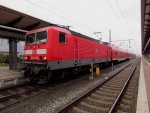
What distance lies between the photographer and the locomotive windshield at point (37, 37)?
33.3 feet

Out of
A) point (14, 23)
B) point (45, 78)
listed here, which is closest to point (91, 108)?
point (45, 78)

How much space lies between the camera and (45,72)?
31.6ft

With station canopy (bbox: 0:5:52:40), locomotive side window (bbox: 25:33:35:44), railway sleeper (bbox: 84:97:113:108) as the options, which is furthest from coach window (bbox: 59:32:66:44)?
railway sleeper (bbox: 84:97:113:108)

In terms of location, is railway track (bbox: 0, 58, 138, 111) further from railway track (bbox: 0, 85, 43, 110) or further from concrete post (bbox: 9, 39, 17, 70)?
concrete post (bbox: 9, 39, 17, 70)

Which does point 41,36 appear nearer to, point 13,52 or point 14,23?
point 14,23

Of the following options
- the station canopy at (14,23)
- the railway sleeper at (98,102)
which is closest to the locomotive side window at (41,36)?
the station canopy at (14,23)

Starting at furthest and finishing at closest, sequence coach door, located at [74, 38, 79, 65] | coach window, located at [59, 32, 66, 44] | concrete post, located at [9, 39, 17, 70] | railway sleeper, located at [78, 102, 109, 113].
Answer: concrete post, located at [9, 39, 17, 70] < coach door, located at [74, 38, 79, 65] < coach window, located at [59, 32, 66, 44] < railway sleeper, located at [78, 102, 109, 113]

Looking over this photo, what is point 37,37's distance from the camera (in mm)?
10617

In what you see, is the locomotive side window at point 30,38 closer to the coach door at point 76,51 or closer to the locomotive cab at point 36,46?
the locomotive cab at point 36,46

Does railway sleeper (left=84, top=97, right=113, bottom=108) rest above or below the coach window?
below

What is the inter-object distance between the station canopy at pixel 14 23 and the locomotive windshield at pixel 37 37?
1.82 meters

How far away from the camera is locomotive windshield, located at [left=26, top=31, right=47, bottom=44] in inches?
399

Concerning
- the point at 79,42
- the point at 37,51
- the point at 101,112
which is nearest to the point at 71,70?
the point at 79,42

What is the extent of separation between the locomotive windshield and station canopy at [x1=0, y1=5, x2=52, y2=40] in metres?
1.82
